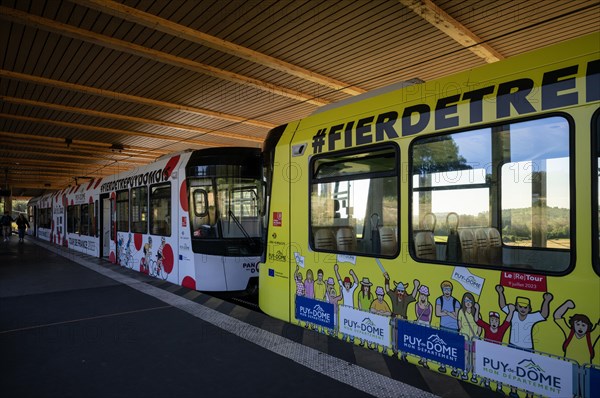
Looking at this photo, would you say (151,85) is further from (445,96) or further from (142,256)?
(445,96)

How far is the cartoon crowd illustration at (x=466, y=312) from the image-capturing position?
8.32ft

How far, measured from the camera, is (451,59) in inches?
306

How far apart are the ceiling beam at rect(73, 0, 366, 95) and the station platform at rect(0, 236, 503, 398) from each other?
417 centimetres

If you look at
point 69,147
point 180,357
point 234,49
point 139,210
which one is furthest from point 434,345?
point 69,147

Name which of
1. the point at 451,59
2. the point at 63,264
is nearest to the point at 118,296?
the point at 63,264

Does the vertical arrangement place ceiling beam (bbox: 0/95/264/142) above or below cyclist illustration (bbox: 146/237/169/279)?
above

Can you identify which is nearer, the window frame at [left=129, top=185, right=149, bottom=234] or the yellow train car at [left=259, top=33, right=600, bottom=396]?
the yellow train car at [left=259, top=33, right=600, bottom=396]

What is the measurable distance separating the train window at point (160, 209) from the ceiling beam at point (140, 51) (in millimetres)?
2350

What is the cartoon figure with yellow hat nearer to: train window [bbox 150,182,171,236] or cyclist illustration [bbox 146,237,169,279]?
train window [bbox 150,182,171,236]

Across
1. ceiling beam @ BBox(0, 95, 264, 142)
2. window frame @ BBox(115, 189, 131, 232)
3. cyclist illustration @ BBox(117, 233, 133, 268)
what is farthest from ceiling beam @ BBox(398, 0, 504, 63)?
ceiling beam @ BBox(0, 95, 264, 142)

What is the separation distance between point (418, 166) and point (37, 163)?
22.6 m

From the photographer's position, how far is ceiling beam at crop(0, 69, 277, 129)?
27.3 feet

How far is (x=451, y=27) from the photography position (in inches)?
244

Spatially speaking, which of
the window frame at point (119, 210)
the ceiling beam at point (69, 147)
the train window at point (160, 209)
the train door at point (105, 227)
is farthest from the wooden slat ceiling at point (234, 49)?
the ceiling beam at point (69, 147)
